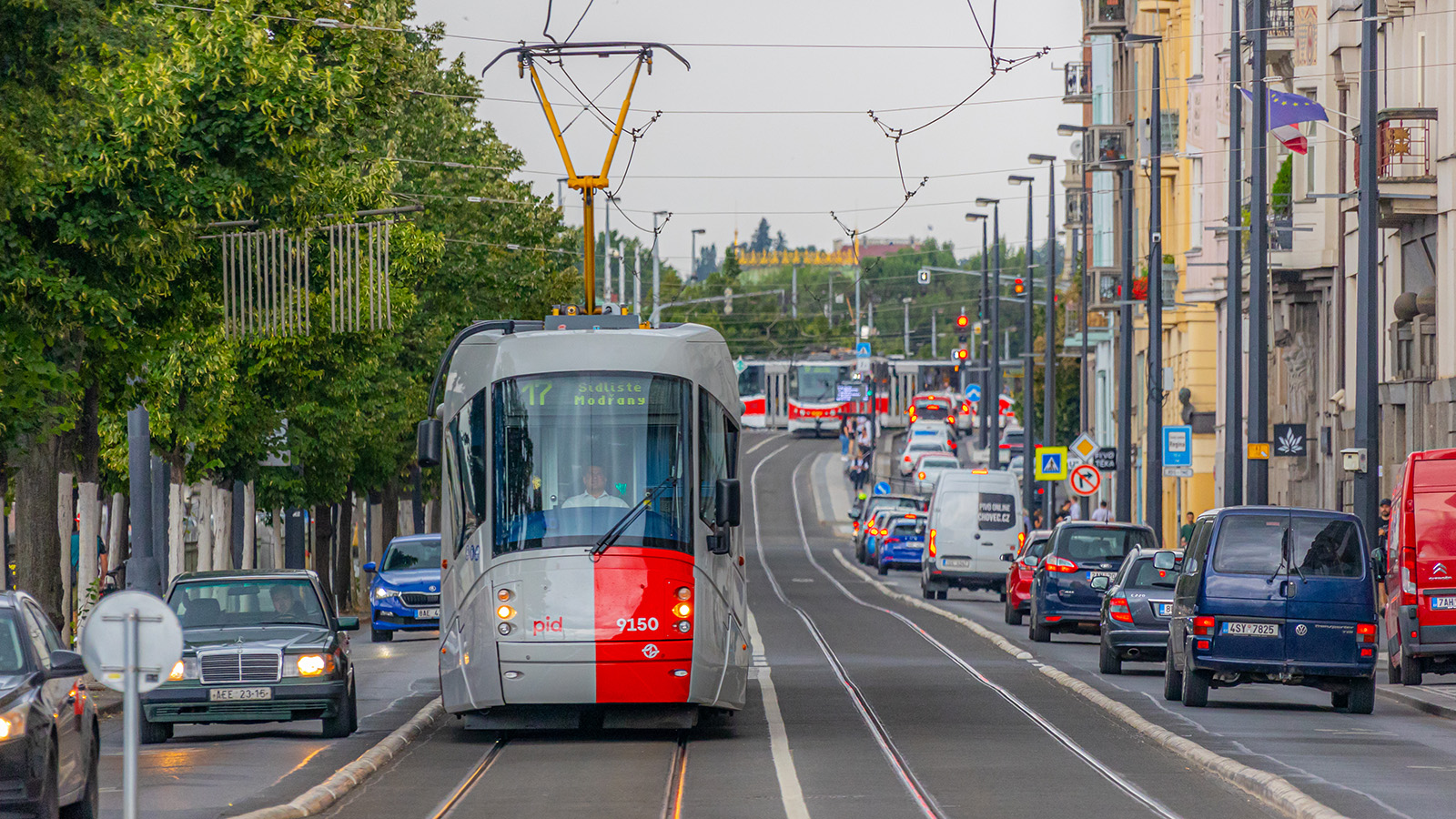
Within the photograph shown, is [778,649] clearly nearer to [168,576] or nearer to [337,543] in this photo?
[168,576]

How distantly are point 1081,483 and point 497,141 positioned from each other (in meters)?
14.5

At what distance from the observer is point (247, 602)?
2012 centimetres

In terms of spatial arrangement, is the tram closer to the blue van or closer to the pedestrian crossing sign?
the blue van

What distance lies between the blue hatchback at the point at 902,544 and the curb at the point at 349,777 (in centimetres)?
4373

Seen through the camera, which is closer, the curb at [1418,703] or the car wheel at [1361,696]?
the car wheel at [1361,696]

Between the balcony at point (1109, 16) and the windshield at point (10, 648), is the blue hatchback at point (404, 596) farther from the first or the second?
the balcony at point (1109, 16)

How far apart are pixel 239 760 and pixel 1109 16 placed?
196ft

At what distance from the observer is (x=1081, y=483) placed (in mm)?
48188

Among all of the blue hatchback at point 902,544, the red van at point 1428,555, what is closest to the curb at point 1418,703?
the red van at point 1428,555

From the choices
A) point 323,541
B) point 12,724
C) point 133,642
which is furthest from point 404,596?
point 133,642

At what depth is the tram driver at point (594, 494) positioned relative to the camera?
17.7 meters

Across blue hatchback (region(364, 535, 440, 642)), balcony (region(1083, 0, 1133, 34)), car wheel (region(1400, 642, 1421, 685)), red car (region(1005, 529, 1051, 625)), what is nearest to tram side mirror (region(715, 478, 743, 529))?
car wheel (region(1400, 642, 1421, 685))

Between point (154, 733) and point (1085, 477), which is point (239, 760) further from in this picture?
point (1085, 477)

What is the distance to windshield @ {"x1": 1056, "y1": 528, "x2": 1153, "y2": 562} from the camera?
105ft
